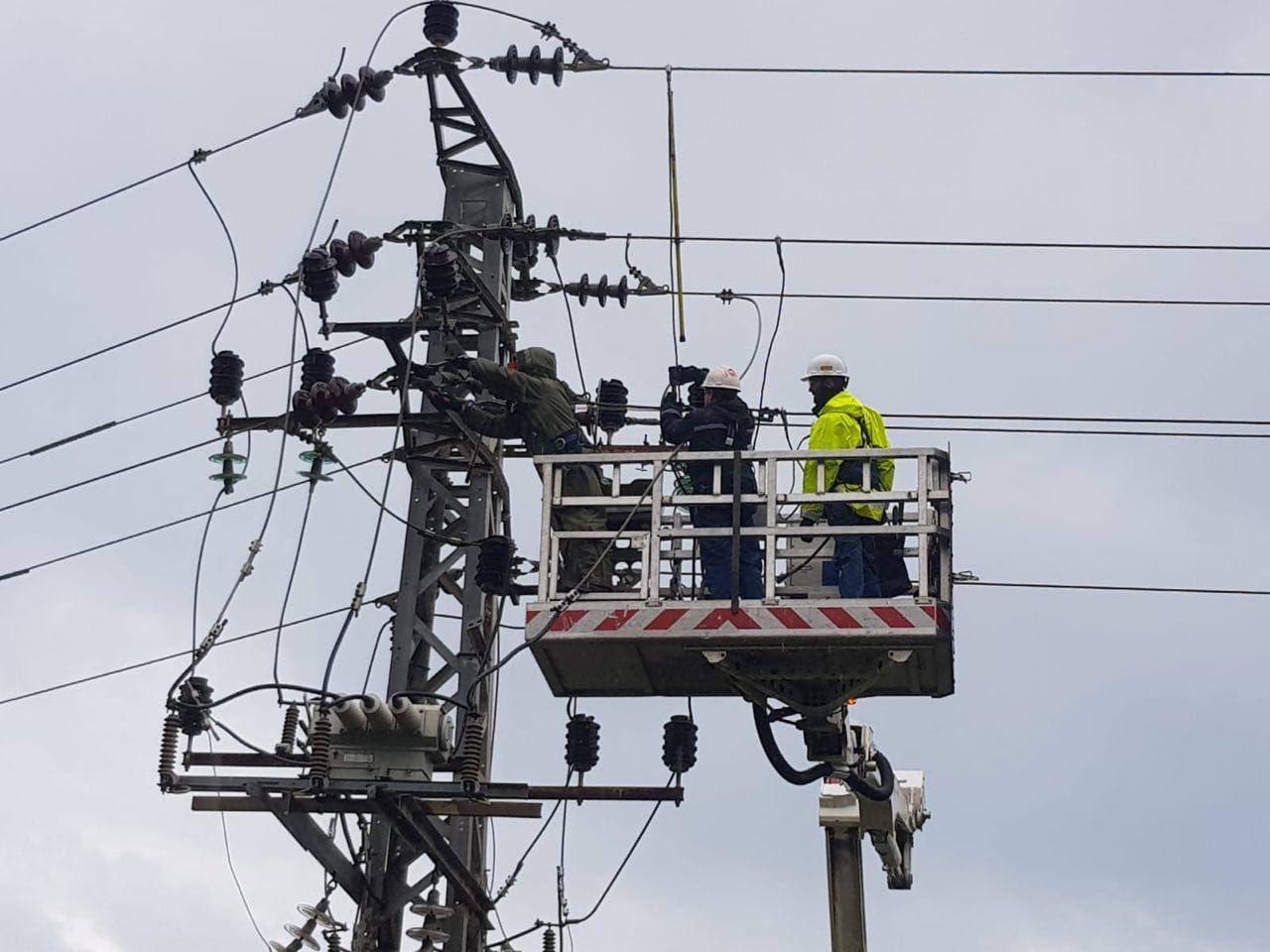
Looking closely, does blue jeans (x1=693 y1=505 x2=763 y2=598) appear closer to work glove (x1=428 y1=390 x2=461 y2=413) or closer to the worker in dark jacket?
the worker in dark jacket

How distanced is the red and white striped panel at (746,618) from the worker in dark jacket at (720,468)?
214 mm

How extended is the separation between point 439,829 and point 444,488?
2.35 m

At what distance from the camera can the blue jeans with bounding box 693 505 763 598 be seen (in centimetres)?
1794

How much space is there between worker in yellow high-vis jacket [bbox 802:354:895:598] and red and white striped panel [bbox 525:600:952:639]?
0.72 ft

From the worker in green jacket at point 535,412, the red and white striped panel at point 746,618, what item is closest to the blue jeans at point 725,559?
the red and white striped panel at point 746,618

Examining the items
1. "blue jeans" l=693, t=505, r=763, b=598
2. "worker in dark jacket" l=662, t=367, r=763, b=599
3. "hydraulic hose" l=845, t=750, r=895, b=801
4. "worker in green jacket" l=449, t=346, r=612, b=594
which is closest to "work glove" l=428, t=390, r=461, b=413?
"worker in green jacket" l=449, t=346, r=612, b=594

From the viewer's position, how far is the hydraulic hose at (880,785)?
748 inches

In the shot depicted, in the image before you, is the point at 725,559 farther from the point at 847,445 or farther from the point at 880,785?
the point at 880,785

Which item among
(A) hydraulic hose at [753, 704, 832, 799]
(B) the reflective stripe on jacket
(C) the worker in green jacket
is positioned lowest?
(A) hydraulic hose at [753, 704, 832, 799]

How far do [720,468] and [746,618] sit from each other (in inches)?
42.1

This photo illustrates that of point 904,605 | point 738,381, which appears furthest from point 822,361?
point 904,605

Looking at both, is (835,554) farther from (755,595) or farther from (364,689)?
(364,689)

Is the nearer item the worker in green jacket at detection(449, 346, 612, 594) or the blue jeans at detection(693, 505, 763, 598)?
the blue jeans at detection(693, 505, 763, 598)

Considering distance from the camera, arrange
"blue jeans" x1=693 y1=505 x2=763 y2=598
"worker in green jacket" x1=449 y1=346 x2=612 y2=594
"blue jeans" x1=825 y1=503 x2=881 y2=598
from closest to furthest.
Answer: "blue jeans" x1=825 y1=503 x2=881 y2=598 → "blue jeans" x1=693 y1=505 x2=763 y2=598 → "worker in green jacket" x1=449 y1=346 x2=612 y2=594
